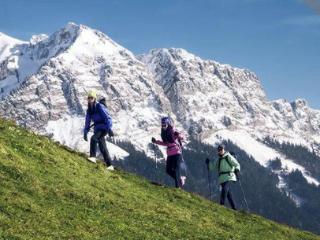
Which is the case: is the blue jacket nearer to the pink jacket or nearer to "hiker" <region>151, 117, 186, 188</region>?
"hiker" <region>151, 117, 186, 188</region>

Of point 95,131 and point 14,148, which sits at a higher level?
point 95,131

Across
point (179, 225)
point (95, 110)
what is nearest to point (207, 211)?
point (179, 225)

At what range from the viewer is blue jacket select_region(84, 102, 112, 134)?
3142 centimetres

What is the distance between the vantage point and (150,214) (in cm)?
2670

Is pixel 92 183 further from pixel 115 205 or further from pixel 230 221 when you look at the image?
pixel 230 221

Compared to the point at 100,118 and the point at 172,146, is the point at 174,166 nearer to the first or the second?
the point at 172,146

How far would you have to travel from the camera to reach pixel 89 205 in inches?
972

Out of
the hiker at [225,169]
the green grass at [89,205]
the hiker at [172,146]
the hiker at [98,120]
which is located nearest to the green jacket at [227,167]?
the hiker at [225,169]

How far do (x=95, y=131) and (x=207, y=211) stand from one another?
734cm

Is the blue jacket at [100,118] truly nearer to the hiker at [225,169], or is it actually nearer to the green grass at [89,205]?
the green grass at [89,205]

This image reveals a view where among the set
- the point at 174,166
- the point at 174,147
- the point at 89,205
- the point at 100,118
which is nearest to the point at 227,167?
the point at 174,166

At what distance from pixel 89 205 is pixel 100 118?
7915 millimetres

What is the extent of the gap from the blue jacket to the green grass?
2061 mm

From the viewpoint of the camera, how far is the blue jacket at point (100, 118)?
103ft
